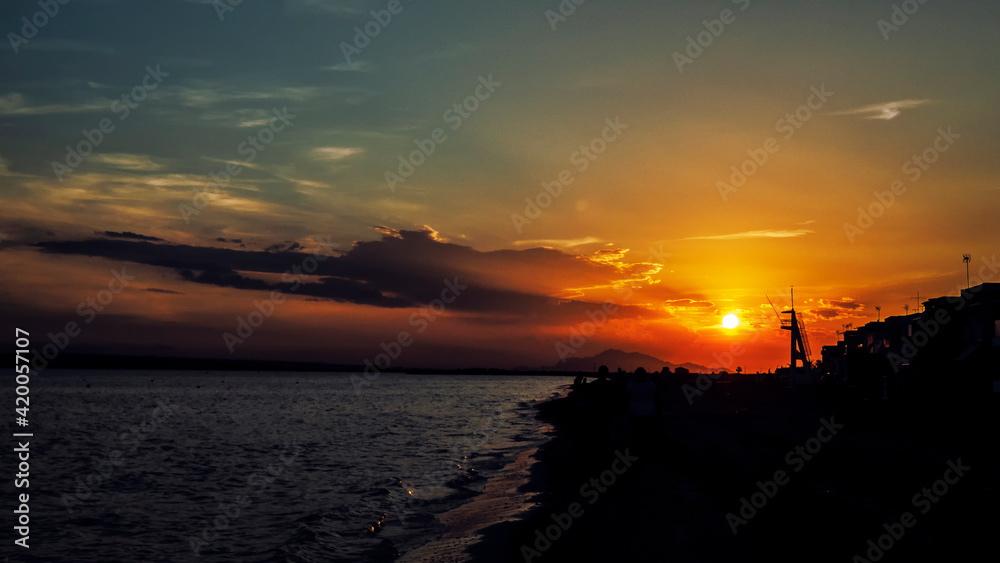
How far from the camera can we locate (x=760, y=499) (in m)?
13.3

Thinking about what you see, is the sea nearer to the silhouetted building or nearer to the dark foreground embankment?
the dark foreground embankment

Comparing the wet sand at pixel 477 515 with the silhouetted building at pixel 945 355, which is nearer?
the wet sand at pixel 477 515

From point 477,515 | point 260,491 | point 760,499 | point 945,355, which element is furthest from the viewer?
point 945,355

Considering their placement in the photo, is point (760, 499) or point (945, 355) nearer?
point (760, 499)

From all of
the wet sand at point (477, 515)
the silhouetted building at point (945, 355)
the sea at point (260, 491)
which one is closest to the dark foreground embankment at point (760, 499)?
the wet sand at point (477, 515)

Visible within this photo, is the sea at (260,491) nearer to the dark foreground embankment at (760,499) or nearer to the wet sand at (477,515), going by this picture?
the wet sand at (477,515)

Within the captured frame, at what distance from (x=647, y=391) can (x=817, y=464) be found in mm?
4924

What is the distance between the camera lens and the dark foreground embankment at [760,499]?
32.7 feet

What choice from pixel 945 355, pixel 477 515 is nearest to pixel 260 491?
pixel 477 515

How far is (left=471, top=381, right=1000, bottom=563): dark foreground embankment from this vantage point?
32.7ft

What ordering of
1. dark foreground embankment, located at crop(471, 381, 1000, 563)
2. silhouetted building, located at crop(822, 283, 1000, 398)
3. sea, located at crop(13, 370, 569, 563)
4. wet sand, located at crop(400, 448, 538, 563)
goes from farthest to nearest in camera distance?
1. silhouetted building, located at crop(822, 283, 1000, 398)
2. sea, located at crop(13, 370, 569, 563)
3. wet sand, located at crop(400, 448, 538, 563)
4. dark foreground embankment, located at crop(471, 381, 1000, 563)

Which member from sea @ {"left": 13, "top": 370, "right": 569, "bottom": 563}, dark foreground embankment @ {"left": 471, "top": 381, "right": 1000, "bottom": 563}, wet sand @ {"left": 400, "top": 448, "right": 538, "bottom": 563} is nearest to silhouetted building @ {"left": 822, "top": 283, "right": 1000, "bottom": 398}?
dark foreground embankment @ {"left": 471, "top": 381, "right": 1000, "bottom": 563}

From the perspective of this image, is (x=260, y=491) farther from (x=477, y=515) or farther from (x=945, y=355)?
(x=945, y=355)

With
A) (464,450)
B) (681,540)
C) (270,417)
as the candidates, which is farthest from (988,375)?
(270,417)
